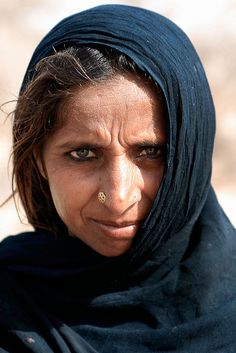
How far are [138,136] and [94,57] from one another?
25 centimetres

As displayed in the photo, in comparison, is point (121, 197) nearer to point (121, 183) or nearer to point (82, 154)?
point (121, 183)

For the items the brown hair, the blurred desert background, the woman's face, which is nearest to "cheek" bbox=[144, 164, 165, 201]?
the woman's face

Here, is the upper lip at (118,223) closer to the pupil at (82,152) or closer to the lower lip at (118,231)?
the lower lip at (118,231)

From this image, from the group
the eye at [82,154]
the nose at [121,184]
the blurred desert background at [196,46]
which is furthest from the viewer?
the blurred desert background at [196,46]

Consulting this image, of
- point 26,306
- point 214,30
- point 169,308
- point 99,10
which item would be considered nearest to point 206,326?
point 169,308

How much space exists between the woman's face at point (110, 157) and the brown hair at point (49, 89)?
3cm

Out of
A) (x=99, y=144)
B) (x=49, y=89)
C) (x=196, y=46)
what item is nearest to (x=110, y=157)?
(x=99, y=144)

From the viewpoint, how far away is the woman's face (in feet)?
7.56

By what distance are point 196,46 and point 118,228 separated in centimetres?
469

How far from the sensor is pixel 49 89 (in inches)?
95.2

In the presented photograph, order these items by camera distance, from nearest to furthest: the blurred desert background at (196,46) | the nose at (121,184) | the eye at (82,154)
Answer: the nose at (121,184) → the eye at (82,154) → the blurred desert background at (196,46)

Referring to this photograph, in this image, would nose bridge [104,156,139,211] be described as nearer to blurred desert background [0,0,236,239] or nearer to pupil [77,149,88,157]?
pupil [77,149,88,157]

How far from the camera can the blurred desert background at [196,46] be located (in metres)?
6.22

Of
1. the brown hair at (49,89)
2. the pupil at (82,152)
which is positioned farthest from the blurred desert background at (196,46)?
the pupil at (82,152)
